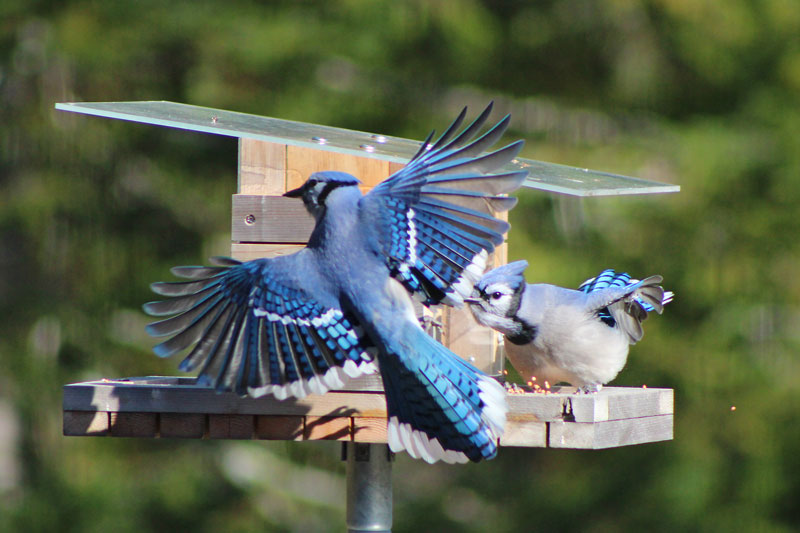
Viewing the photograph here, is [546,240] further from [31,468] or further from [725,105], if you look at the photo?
[31,468]

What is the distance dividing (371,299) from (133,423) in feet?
2.66

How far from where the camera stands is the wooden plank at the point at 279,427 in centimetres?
303

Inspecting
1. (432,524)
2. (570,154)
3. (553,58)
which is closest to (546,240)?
(570,154)

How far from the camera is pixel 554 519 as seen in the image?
6.76m

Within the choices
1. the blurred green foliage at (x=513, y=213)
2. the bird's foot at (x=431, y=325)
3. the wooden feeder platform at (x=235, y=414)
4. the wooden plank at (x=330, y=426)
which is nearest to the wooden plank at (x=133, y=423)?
the wooden feeder platform at (x=235, y=414)

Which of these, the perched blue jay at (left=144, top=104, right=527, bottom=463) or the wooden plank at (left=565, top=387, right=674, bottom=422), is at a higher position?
the perched blue jay at (left=144, top=104, right=527, bottom=463)

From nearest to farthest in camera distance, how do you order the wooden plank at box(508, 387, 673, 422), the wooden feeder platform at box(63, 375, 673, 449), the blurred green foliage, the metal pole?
1. the wooden plank at box(508, 387, 673, 422)
2. the wooden feeder platform at box(63, 375, 673, 449)
3. the metal pole
4. the blurred green foliage

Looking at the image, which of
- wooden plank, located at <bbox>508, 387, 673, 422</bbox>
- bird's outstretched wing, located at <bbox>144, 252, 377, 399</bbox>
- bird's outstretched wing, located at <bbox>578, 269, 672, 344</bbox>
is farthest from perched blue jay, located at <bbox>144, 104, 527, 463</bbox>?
bird's outstretched wing, located at <bbox>578, 269, 672, 344</bbox>

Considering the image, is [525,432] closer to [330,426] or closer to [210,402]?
[330,426]

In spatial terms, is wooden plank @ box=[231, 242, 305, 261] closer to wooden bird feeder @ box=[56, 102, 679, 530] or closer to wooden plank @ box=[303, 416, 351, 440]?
wooden bird feeder @ box=[56, 102, 679, 530]

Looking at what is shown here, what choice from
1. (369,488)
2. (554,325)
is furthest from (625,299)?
(369,488)

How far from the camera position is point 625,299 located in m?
3.50

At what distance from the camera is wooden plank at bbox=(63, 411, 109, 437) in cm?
306

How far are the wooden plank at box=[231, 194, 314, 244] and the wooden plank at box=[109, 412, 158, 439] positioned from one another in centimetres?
66
